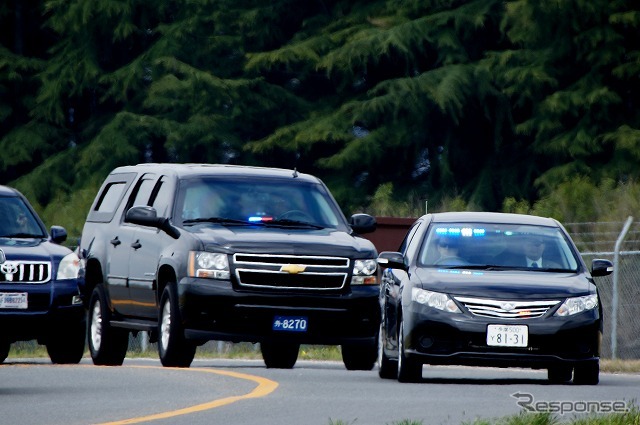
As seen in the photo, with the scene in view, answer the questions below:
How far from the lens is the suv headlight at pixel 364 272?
17.7 metres

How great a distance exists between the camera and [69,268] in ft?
64.7

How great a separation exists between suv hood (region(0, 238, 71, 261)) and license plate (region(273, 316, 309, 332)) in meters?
3.32

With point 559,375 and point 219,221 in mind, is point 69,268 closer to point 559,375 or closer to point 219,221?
point 219,221

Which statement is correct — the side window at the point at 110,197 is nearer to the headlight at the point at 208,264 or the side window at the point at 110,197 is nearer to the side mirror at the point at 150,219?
the side mirror at the point at 150,219

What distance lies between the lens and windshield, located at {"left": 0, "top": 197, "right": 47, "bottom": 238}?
66.9 feet

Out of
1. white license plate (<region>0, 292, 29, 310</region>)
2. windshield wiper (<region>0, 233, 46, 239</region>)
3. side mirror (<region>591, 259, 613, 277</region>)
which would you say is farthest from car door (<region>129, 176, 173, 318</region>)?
side mirror (<region>591, 259, 613, 277</region>)

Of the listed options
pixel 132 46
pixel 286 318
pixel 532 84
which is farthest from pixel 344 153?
pixel 286 318

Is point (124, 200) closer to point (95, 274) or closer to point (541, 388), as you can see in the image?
point (95, 274)

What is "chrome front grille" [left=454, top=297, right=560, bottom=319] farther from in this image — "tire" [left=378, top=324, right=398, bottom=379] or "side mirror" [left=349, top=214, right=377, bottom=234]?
"side mirror" [left=349, top=214, right=377, bottom=234]

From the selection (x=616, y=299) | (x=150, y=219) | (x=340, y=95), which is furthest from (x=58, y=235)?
(x=340, y=95)

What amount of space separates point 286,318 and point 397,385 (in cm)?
156

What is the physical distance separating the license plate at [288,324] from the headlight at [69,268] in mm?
3213

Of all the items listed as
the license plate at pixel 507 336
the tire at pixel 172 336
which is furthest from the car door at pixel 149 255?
the license plate at pixel 507 336

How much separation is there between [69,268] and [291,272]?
3.30 meters
